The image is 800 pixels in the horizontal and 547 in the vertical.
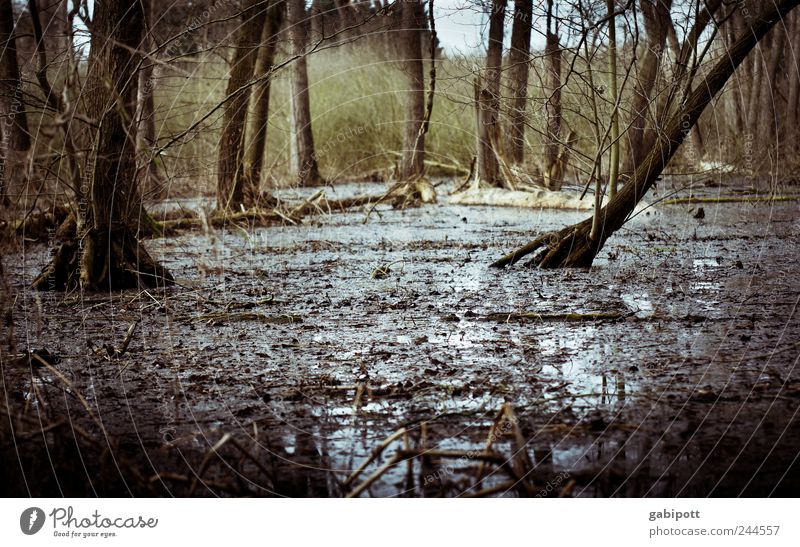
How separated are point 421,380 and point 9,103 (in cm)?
489

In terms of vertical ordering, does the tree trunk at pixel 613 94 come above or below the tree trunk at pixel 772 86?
below

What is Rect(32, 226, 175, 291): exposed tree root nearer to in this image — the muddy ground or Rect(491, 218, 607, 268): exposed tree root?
the muddy ground

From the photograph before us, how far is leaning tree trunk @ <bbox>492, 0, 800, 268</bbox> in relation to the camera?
6.98 meters

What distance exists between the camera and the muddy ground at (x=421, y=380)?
334 cm

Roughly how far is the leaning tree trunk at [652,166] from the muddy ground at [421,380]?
10.4 inches

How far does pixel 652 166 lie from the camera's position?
24.9 ft

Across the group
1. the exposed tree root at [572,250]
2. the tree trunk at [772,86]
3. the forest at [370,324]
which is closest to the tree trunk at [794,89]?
the tree trunk at [772,86]

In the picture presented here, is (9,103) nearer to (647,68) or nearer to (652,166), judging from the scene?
(652,166)

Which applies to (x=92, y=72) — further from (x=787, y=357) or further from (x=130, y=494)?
(x=787, y=357)

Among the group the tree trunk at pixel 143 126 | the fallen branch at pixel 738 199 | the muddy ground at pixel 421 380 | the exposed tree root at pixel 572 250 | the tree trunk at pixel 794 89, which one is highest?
the tree trunk at pixel 794 89

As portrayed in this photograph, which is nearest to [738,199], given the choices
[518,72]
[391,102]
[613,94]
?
[518,72]

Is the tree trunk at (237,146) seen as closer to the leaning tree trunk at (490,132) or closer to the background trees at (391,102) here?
the background trees at (391,102)

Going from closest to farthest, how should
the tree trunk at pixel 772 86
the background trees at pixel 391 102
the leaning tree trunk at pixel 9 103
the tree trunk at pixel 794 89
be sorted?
the leaning tree trunk at pixel 9 103
the background trees at pixel 391 102
the tree trunk at pixel 794 89
the tree trunk at pixel 772 86

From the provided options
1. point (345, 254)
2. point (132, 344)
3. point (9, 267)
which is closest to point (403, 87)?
point (345, 254)
